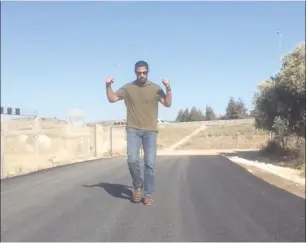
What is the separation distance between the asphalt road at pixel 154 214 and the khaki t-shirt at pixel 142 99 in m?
1.22

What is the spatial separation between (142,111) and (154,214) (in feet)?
4.30

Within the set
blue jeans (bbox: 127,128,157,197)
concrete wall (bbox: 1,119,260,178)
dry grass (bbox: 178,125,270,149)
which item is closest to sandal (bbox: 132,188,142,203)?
blue jeans (bbox: 127,128,157,197)

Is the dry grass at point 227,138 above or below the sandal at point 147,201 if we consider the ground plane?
below

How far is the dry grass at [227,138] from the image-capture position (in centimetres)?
5320

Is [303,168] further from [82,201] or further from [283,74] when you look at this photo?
[82,201]

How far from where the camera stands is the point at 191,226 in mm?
5516

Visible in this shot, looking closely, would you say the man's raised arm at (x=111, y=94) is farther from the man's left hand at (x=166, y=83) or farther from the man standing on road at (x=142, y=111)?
the man's left hand at (x=166, y=83)

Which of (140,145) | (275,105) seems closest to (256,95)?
(275,105)

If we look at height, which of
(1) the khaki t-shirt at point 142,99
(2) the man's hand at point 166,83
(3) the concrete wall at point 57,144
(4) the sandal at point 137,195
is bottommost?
(3) the concrete wall at point 57,144

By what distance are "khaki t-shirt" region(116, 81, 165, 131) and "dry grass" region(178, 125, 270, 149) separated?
152 ft

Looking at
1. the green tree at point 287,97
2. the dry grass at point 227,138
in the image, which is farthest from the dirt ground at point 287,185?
the dry grass at point 227,138

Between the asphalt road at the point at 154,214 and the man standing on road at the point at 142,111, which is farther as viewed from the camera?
the man standing on road at the point at 142,111

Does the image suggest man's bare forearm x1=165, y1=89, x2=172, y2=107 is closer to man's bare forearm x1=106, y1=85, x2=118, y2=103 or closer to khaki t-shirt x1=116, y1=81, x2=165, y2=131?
khaki t-shirt x1=116, y1=81, x2=165, y2=131

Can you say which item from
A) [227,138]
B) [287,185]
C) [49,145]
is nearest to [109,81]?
[287,185]
